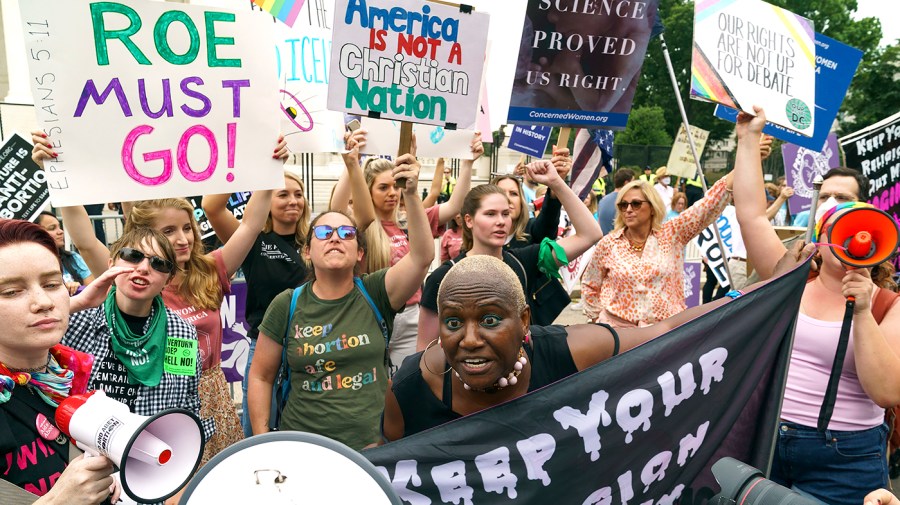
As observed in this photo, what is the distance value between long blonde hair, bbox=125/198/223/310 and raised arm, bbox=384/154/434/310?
36.7 inches

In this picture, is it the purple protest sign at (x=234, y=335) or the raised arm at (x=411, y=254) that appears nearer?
the raised arm at (x=411, y=254)

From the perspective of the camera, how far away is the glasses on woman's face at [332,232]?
3.42 metres

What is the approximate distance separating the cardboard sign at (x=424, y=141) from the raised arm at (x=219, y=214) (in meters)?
1.02

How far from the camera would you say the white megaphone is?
151cm

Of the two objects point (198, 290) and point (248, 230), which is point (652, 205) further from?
point (198, 290)

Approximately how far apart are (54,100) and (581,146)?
365cm

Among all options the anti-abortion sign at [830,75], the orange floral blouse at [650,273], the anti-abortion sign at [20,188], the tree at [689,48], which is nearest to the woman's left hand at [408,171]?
the orange floral blouse at [650,273]

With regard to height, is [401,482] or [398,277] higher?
[398,277]

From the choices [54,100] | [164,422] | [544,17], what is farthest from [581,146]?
[164,422]

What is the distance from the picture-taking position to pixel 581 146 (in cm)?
568

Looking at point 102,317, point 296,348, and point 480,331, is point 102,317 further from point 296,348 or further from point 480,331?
point 480,331

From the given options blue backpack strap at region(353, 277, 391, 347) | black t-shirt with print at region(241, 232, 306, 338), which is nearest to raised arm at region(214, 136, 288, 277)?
black t-shirt with print at region(241, 232, 306, 338)

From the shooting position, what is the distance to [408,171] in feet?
11.0

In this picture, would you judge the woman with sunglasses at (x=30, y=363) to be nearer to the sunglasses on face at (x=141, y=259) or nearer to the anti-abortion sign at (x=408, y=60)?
the sunglasses on face at (x=141, y=259)
